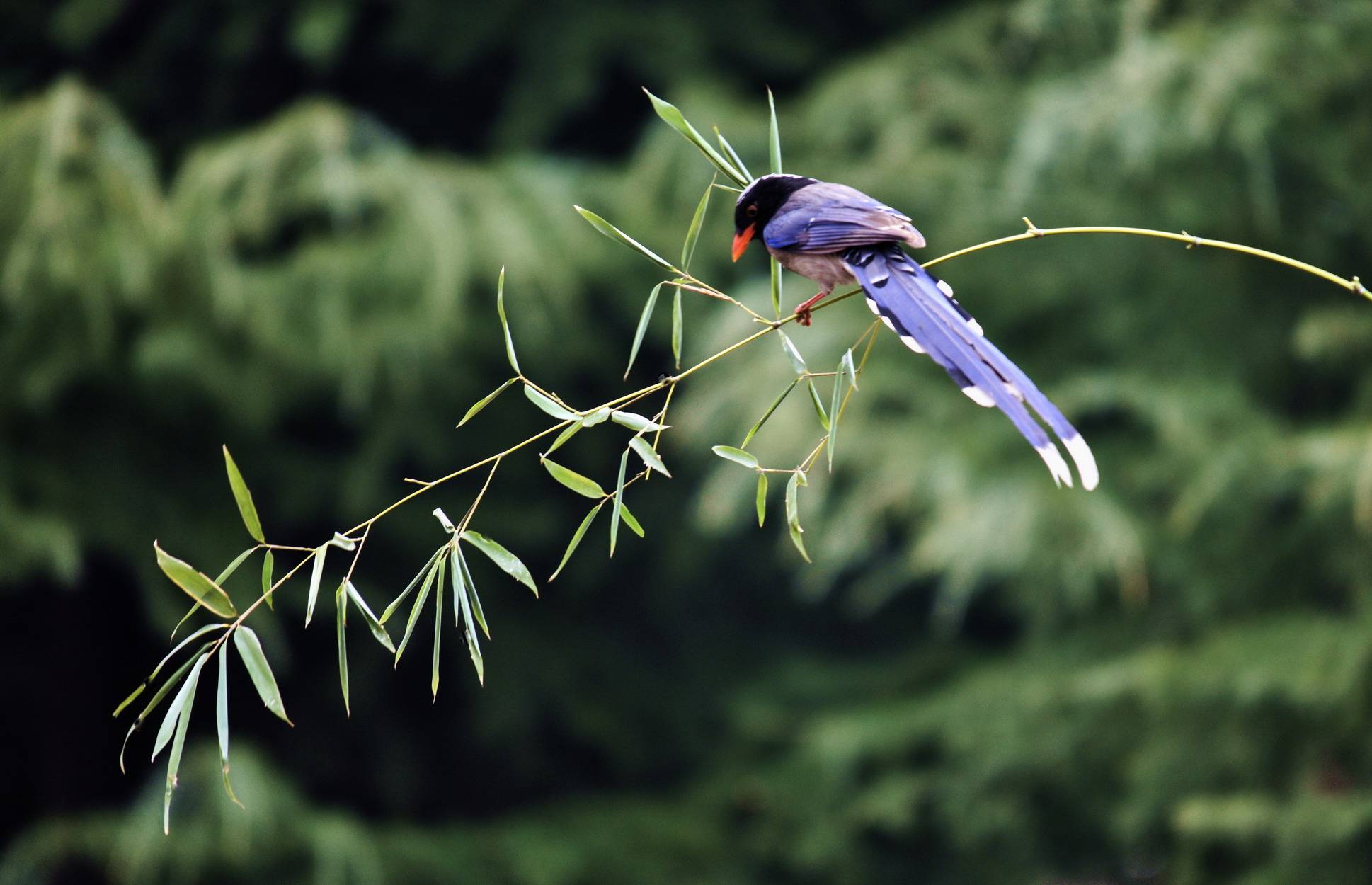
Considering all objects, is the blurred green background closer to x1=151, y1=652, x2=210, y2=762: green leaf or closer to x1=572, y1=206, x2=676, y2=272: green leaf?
x1=572, y1=206, x2=676, y2=272: green leaf

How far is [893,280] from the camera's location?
1.03 meters

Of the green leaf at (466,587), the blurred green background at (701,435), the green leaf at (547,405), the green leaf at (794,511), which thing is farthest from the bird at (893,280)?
the blurred green background at (701,435)

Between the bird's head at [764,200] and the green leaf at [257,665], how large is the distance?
64cm

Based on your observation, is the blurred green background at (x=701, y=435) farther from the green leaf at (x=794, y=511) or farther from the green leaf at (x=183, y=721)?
the green leaf at (x=183, y=721)

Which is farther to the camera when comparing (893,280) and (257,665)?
(893,280)

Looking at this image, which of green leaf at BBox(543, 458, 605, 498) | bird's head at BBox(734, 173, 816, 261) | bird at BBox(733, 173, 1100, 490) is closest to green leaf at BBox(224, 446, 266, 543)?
green leaf at BBox(543, 458, 605, 498)

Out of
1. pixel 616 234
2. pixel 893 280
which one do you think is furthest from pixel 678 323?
pixel 893 280

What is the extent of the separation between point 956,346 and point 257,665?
0.56 meters

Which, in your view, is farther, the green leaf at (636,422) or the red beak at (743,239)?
the red beak at (743,239)

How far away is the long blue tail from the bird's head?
188mm

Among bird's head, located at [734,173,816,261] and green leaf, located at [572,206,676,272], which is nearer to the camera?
green leaf, located at [572,206,676,272]

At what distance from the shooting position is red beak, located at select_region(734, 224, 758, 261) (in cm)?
132

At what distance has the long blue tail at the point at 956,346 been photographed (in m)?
0.86

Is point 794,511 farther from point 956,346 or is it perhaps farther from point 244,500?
point 244,500
